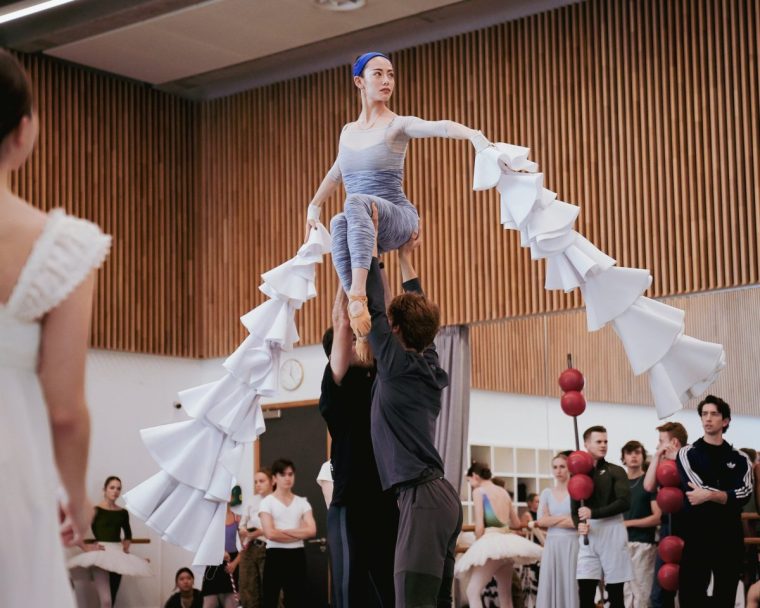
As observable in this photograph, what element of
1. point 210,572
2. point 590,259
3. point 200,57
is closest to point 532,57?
point 200,57

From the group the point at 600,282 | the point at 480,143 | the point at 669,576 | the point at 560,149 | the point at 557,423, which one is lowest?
the point at 669,576

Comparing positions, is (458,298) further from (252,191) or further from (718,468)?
(718,468)

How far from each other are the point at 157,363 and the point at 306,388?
5.72ft

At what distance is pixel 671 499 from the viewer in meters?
7.21

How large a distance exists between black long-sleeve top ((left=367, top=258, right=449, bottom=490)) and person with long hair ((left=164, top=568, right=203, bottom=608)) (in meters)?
7.45

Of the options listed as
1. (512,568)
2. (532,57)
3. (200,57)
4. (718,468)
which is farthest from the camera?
(200,57)

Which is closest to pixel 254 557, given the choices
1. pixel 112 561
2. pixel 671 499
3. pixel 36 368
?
pixel 112 561

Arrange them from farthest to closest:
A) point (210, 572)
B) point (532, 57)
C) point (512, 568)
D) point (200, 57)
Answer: point (200, 57) → point (532, 57) → point (210, 572) → point (512, 568)

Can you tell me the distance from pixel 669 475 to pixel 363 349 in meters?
4.01

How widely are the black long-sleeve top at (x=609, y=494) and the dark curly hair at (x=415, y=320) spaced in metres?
4.28

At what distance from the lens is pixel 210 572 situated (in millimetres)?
9555

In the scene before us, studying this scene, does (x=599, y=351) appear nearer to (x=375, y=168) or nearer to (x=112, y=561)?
(x=112, y=561)

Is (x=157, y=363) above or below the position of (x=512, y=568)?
above

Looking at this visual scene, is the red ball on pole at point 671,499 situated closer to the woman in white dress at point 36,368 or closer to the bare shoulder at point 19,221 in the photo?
the woman in white dress at point 36,368
